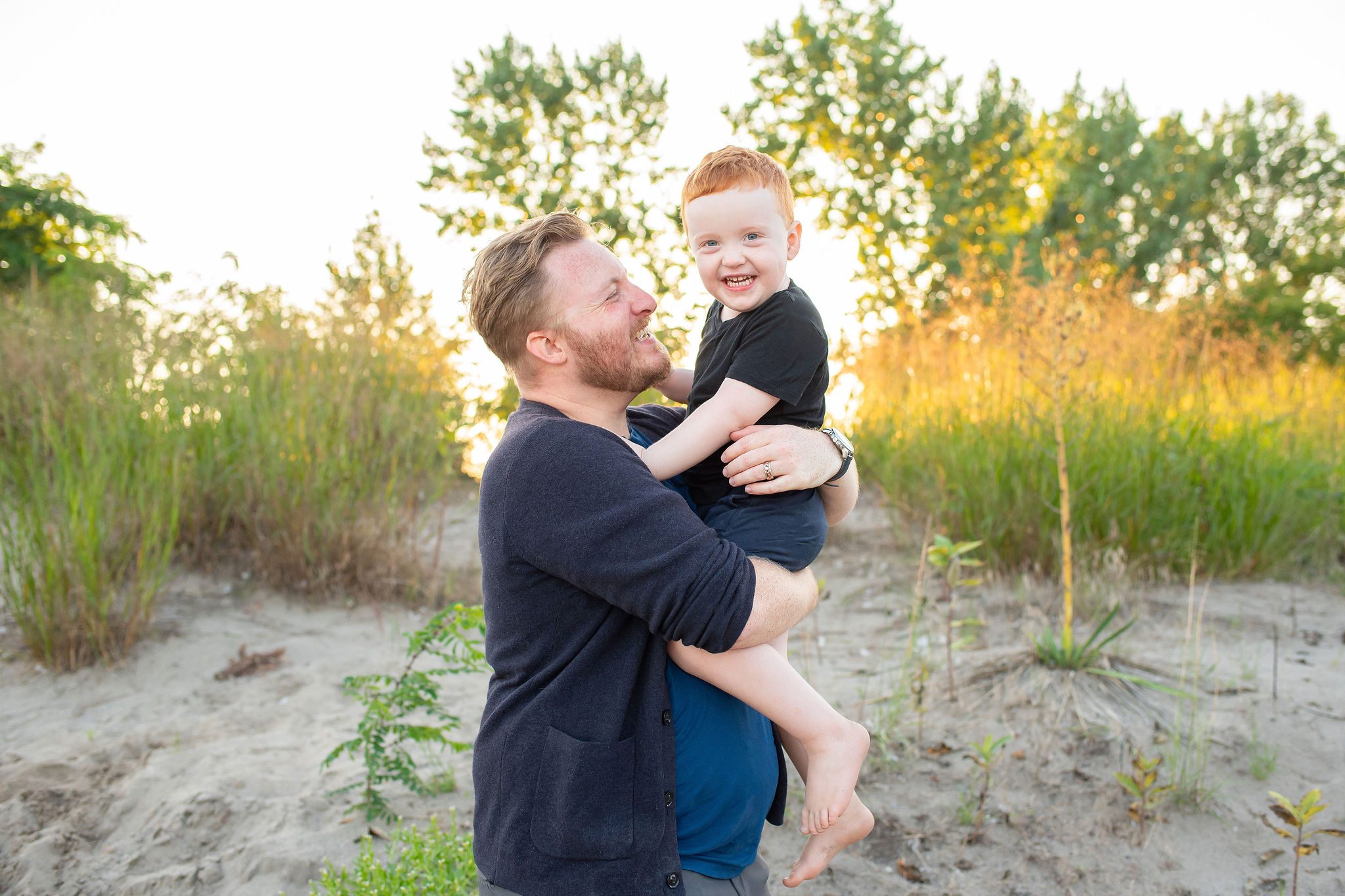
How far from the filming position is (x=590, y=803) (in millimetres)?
1515

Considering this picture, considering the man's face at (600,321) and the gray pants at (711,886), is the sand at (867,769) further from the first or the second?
the man's face at (600,321)

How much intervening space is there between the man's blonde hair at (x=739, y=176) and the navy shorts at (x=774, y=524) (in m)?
0.69

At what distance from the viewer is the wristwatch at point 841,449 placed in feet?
6.33

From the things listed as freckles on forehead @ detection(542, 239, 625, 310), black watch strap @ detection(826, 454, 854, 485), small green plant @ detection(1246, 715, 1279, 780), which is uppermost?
freckles on forehead @ detection(542, 239, 625, 310)

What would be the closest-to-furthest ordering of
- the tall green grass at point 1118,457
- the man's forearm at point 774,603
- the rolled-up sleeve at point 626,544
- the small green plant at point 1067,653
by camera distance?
1. the rolled-up sleeve at point 626,544
2. the man's forearm at point 774,603
3. the small green plant at point 1067,653
4. the tall green grass at point 1118,457

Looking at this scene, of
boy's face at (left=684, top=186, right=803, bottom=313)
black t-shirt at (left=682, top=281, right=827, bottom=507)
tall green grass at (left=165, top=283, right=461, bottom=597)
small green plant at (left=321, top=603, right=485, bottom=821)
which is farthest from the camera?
tall green grass at (left=165, top=283, right=461, bottom=597)

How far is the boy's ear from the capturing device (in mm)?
2158

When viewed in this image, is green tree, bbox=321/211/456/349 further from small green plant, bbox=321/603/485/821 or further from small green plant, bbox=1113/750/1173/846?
small green plant, bbox=1113/750/1173/846

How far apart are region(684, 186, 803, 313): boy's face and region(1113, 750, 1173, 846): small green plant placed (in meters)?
1.80

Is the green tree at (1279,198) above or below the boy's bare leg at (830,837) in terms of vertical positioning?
above

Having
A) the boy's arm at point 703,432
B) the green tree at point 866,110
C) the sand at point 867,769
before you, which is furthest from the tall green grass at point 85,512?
the green tree at point 866,110

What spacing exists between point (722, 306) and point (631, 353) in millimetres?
539

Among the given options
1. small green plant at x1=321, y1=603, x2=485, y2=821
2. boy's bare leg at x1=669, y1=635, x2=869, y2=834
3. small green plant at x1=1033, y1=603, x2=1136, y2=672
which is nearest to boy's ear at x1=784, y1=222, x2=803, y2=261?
boy's bare leg at x1=669, y1=635, x2=869, y2=834

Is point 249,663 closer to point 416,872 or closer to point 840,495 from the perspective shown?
point 416,872
